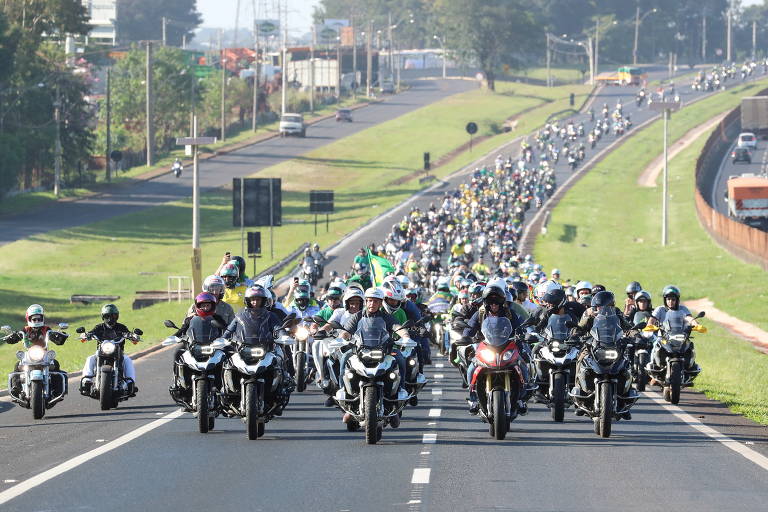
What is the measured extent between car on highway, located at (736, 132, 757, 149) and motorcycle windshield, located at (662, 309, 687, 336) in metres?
95.5

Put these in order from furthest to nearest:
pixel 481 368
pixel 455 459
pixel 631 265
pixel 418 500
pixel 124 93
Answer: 1. pixel 124 93
2. pixel 631 265
3. pixel 481 368
4. pixel 455 459
5. pixel 418 500

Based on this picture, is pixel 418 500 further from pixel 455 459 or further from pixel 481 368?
pixel 481 368

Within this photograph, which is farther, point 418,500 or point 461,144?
point 461,144

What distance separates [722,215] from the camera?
76.6 m

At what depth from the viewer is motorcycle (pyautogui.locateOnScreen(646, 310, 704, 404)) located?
22.8m

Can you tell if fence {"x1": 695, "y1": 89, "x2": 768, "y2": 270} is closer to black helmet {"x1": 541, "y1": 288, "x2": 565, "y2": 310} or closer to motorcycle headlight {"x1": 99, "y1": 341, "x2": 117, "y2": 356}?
black helmet {"x1": 541, "y1": 288, "x2": 565, "y2": 310}

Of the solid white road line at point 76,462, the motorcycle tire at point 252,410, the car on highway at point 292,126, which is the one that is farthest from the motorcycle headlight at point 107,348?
the car on highway at point 292,126

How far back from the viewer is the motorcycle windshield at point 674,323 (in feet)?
74.7

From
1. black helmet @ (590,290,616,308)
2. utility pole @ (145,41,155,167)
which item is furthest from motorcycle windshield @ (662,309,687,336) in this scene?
utility pole @ (145,41,155,167)

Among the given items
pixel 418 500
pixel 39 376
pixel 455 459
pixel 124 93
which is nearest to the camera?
pixel 418 500

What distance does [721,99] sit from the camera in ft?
497

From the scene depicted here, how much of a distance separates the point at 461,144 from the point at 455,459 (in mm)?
123903

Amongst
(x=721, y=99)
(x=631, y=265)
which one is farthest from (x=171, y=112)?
(x=631, y=265)

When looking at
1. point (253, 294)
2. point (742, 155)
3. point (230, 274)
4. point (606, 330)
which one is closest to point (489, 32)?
point (742, 155)
